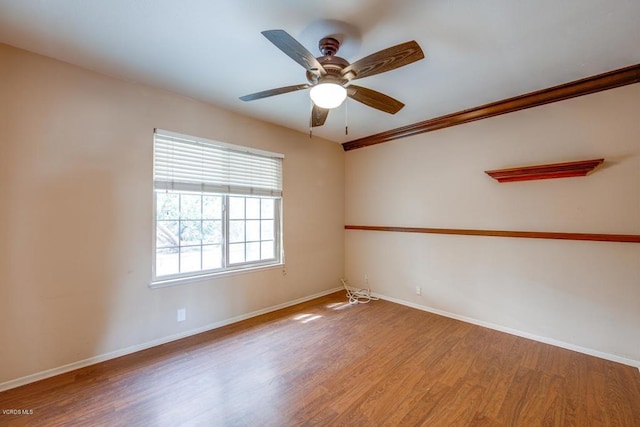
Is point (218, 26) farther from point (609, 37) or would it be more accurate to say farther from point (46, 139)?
point (609, 37)

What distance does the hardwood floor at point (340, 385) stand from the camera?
5.75ft

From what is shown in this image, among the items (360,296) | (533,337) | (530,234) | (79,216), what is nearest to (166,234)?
(79,216)

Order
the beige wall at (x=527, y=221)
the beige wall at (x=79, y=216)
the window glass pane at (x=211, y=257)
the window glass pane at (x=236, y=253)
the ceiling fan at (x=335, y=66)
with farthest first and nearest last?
the window glass pane at (x=236, y=253)
the window glass pane at (x=211, y=257)
the beige wall at (x=527, y=221)
the beige wall at (x=79, y=216)
the ceiling fan at (x=335, y=66)

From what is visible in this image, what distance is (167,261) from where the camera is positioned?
111 inches

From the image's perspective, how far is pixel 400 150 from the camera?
3.99m

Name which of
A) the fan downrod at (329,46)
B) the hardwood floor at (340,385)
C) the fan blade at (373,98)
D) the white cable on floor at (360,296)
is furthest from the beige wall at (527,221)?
the fan downrod at (329,46)

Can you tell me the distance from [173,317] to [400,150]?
3.63 meters

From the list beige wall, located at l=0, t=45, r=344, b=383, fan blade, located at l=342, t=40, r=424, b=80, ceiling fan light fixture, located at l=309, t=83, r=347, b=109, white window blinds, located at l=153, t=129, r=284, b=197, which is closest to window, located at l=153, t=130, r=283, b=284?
white window blinds, located at l=153, t=129, r=284, b=197

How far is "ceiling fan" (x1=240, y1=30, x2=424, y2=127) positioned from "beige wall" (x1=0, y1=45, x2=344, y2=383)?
53.2 inches

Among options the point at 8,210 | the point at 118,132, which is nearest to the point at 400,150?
the point at 118,132

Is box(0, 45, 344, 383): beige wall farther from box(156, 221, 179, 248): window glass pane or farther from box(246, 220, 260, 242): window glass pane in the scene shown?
box(246, 220, 260, 242): window glass pane

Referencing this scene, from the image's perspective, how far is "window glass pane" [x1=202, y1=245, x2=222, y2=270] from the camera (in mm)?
3076

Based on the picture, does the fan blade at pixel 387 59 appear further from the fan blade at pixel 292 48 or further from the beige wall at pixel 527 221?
the beige wall at pixel 527 221

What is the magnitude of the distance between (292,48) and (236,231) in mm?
2334
